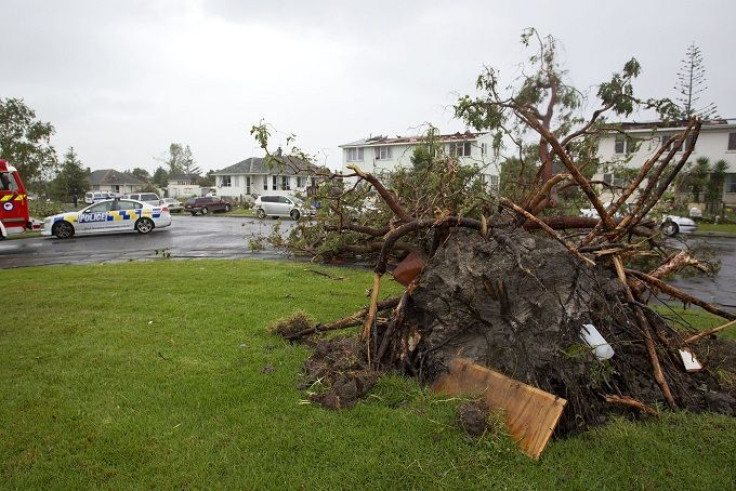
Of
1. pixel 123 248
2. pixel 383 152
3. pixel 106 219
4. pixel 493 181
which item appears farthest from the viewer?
pixel 383 152

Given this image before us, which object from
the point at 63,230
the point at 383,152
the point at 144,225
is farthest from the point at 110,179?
the point at 63,230

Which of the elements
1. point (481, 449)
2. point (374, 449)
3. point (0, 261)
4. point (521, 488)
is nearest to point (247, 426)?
point (374, 449)

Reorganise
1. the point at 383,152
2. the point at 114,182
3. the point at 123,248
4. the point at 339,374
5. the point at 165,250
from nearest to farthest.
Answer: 1. the point at 339,374
2. the point at 165,250
3. the point at 123,248
4. the point at 383,152
5. the point at 114,182

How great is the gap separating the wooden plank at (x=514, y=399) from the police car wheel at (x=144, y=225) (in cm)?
1809

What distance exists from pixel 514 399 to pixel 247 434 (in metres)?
1.69

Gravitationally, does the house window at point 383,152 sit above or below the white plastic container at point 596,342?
above

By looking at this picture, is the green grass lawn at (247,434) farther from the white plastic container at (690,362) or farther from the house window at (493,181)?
the house window at (493,181)

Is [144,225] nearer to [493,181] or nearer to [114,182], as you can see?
[493,181]

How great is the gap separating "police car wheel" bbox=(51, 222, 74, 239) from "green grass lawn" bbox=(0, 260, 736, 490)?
14.6 m

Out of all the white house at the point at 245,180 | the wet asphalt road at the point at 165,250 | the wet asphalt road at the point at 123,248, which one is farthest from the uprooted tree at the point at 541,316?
the white house at the point at 245,180

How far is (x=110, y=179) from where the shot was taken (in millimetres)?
75812

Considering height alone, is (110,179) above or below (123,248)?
above

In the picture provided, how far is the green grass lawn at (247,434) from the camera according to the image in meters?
2.58

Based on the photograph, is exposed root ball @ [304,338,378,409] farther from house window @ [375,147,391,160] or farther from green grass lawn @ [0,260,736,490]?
house window @ [375,147,391,160]
